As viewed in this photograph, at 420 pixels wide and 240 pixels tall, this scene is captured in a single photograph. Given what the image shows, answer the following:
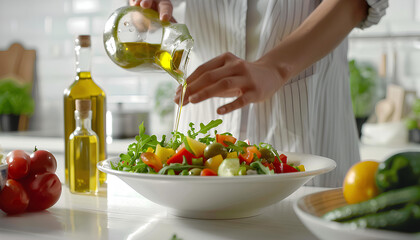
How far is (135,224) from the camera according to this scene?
77 centimetres

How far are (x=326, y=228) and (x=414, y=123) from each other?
7.81ft

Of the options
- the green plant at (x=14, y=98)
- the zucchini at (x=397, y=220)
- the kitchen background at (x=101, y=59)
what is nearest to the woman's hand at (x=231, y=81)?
the zucchini at (x=397, y=220)

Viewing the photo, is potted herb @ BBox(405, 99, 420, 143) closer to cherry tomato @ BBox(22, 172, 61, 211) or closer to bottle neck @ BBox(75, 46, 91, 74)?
bottle neck @ BBox(75, 46, 91, 74)

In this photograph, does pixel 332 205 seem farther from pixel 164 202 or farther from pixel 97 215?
pixel 97 215

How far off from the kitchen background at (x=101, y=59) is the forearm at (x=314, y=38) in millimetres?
1825

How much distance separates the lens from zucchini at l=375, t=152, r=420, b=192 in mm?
514

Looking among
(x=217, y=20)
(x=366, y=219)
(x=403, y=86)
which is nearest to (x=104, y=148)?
(x=217, y=20)

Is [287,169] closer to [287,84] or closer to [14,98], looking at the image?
[287,84]

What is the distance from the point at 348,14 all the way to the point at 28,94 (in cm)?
297

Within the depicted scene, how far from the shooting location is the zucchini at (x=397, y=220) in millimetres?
463

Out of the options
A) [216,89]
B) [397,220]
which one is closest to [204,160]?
[216,89]

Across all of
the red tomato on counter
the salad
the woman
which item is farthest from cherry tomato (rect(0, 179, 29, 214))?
the woman

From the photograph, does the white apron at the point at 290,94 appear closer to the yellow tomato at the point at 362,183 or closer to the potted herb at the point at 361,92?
the yellow tomato at the point at 362,183

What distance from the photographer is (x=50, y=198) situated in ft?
2.87
